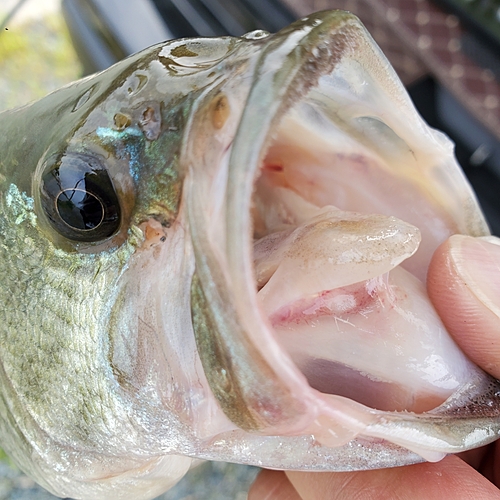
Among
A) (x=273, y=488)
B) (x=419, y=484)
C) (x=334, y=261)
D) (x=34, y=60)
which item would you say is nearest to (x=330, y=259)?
(x=334, y=261)

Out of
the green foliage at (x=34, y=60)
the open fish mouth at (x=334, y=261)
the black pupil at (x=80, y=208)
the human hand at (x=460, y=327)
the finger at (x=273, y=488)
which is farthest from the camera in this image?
the green foliage at (x=34, y=60)

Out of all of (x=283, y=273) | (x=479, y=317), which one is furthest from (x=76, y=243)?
(x=479, y=317)

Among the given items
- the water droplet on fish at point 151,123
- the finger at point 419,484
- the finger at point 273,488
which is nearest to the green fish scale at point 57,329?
the water droplet on fish at point 151,123

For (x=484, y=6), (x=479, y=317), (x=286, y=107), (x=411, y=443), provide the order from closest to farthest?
(x=286, y=107) < (x=411, y=443) < (x=479, y=317) < (x=484, y=6)

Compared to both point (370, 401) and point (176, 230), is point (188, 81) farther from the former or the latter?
point (370, 401)

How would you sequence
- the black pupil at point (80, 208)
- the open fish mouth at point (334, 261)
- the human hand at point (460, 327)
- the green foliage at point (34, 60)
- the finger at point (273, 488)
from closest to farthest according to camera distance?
the open fish mouth at point (334, 261) → the black pupil at point (80, 208) → the human hand at point (460, 327) → the finger at point (273, 488) → the green foliage at point (34, 60)

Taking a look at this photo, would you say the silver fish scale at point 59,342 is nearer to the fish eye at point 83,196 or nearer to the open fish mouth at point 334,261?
the fish eye at point 83,196

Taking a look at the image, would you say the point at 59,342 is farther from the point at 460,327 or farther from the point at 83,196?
the point at 460,327

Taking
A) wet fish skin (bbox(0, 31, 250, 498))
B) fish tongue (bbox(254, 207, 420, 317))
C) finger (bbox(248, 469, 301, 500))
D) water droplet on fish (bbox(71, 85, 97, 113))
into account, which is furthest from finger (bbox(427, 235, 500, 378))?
finger (bbox(248, 469, 301, 500))
